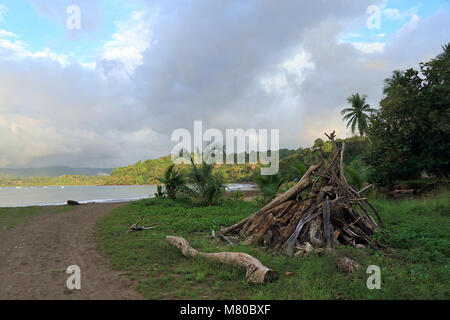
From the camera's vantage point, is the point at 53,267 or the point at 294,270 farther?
the point at 53,267

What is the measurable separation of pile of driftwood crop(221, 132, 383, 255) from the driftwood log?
4.52 feet

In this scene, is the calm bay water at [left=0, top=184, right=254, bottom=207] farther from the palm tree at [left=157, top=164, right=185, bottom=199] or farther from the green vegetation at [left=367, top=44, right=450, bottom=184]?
the green vegetation at [left=367, top=44, right=450, bottom=184]

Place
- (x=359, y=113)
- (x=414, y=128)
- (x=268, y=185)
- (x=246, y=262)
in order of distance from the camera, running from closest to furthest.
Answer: (x=246, y=262) → (x=268, y=185) → (x=414, y=128) → (x=359, y=113)

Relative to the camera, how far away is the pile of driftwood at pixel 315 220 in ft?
21.4

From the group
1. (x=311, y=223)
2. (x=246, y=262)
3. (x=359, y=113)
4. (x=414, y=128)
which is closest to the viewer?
(x=246, y=262)

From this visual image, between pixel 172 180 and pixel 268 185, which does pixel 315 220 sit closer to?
pixel 268 185

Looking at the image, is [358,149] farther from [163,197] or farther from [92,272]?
[92,272]

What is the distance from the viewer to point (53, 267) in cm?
577

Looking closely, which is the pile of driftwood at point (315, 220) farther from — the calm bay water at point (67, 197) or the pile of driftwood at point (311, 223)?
the calm bay water at point (67, 197)

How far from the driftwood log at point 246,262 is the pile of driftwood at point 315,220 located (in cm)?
138

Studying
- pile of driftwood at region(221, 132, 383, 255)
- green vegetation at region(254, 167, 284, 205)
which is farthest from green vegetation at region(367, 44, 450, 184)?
pile of driftwood at region(221, 132, 383, 255)

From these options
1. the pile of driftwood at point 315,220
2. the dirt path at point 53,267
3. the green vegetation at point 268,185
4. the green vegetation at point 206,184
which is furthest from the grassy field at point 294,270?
the green vegetation at point 206,184

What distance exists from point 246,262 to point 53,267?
153 inches

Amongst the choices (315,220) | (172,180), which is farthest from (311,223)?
(172,180)
